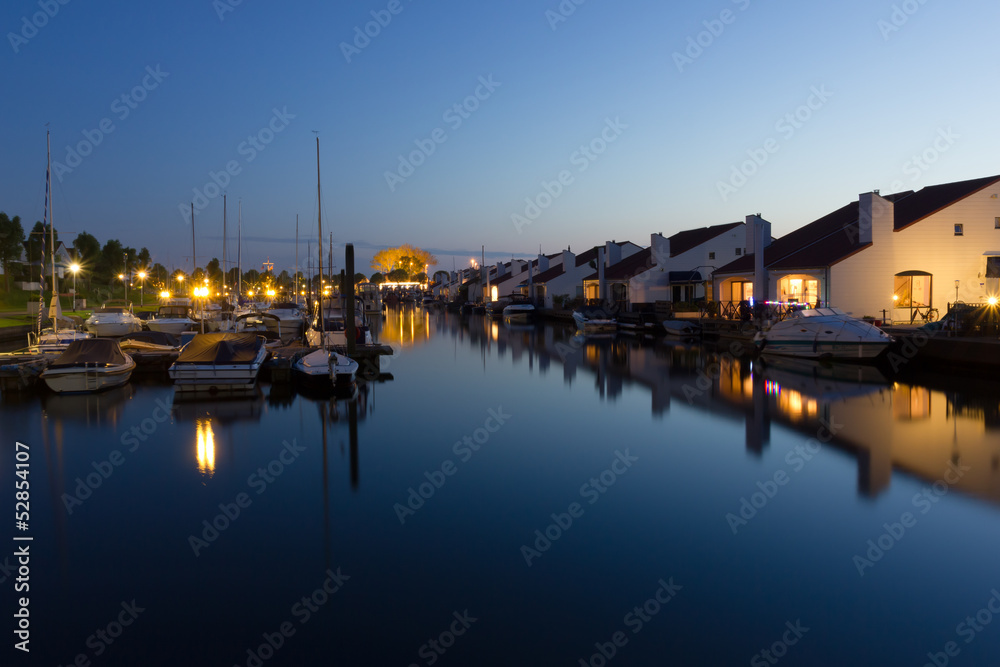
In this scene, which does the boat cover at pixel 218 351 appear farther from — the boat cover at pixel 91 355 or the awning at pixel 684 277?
the awning at pixel 684 277

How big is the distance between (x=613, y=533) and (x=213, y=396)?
601 inches

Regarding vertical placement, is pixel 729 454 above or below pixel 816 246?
below

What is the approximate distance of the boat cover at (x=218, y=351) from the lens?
21.0 metres

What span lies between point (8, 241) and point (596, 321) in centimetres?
6359

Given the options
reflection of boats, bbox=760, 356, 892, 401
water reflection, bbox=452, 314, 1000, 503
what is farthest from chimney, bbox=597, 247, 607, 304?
reflection of boats, bbox=760, 356, 892, 401

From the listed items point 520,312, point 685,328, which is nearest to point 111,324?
point 685,328

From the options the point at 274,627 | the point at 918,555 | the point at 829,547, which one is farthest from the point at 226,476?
the point at 918,555

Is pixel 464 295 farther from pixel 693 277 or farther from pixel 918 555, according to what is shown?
pixel 918 555

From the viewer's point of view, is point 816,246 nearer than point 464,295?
Yes

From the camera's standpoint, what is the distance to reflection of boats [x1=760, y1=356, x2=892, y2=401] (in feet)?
70.3

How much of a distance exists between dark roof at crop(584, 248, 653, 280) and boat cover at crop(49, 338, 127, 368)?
38590 mm

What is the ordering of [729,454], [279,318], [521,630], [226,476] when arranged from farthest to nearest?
[279,318] < [729,454] < [226,476] < [521,630]

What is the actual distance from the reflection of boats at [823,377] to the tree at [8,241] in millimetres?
76272

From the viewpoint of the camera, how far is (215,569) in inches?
322
